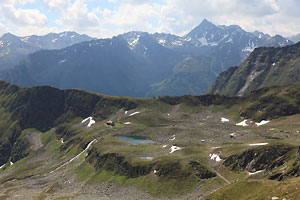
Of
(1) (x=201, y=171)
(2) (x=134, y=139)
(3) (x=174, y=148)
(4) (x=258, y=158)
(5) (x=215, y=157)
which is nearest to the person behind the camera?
(4) (x=258, y=158)

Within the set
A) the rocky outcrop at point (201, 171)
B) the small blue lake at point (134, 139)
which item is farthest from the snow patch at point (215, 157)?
the small blue lake at point (134, 139)

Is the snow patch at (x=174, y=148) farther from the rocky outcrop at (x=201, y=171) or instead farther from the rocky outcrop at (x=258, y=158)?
the rocky outcrop at (x=258, y=158)

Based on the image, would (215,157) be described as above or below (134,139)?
above

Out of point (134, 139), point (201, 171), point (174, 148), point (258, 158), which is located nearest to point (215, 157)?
point (201, 171)

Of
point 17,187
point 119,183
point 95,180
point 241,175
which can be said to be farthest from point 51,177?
point 241,175

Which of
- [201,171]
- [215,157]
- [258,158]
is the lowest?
[201,171]

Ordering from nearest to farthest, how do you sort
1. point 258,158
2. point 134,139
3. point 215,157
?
point 258,158, point 215,157, point 134,139

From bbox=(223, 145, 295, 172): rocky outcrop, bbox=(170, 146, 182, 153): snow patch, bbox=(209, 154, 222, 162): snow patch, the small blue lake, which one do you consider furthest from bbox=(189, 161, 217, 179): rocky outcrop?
the small blue lake

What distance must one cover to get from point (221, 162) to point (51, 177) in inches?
3767

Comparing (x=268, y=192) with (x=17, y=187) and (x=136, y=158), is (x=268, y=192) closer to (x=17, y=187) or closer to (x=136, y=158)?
(x=136, y=158)

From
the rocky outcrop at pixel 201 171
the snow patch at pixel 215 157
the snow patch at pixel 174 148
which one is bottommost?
the rocky outcrop at pixel 201 171

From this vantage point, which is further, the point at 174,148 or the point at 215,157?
the point at 174,148

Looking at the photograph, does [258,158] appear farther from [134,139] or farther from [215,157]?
[134,139]

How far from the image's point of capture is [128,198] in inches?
4067
